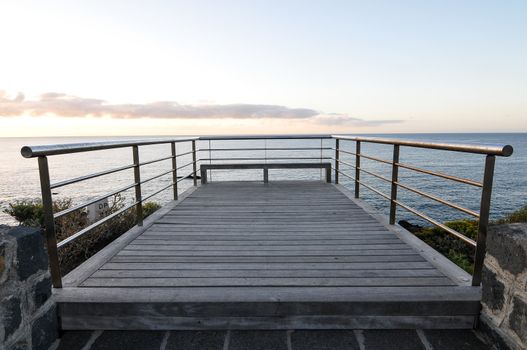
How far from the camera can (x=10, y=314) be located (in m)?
1.41

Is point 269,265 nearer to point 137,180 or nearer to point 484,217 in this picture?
point 484,217

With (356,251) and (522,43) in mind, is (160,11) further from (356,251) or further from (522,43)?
(522,43)

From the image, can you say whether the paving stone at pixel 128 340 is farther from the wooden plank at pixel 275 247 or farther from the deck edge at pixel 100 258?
the wooden plank at pixel 275 247

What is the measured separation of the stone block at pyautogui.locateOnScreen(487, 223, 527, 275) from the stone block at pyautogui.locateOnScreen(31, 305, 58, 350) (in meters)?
2.54

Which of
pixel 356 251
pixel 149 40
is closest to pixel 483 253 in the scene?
pixel 356 251

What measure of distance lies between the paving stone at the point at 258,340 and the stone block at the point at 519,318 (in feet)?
3.84

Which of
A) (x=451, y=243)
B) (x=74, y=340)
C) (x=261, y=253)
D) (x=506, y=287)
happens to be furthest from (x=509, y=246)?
(x=451, y=243)

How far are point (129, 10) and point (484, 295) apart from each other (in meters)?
8.62

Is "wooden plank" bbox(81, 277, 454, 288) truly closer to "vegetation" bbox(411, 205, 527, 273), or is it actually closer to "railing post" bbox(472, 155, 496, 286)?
"railing post" bbox(472, 155, 496, 286)

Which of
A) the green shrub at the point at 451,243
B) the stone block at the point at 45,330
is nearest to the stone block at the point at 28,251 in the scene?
the stone block at the point at 45,330

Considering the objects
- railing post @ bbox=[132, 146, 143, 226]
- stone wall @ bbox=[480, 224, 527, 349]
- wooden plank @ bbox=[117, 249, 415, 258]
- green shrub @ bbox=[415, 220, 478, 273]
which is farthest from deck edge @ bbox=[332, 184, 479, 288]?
green shrub @ bbox=[415, 220, 478, 273]

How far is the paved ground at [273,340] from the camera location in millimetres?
1646

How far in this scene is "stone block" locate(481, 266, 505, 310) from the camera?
1.61m

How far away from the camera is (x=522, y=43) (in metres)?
13.0
